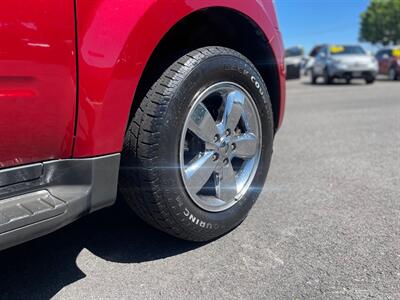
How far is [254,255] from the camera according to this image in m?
2.27

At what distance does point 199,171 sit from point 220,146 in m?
0.20

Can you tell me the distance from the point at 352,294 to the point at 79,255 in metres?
1.39

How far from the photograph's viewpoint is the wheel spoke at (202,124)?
2182 millimetres

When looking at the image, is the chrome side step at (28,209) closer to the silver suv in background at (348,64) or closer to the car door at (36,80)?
the car door at (36,80)

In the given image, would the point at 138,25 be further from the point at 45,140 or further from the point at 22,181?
the point at 22,181

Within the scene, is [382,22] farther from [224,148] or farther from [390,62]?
[224,148]

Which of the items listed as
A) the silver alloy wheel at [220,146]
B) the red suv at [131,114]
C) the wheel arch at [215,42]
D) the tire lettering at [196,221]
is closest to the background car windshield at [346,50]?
the wheel arch at [215,42]

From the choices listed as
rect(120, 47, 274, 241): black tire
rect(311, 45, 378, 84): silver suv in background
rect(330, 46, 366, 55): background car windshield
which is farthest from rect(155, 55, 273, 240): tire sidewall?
rect(330, 46, 366, 55): background car windshield

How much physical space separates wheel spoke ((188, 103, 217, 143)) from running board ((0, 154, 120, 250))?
1.56 feet

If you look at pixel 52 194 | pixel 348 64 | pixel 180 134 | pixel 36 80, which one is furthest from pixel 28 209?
pixel 348 64

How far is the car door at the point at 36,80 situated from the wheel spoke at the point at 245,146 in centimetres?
102

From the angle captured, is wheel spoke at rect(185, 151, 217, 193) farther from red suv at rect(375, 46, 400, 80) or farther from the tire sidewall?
red suv at rect(375, 46, 400, 80)

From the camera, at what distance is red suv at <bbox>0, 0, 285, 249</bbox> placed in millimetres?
1575

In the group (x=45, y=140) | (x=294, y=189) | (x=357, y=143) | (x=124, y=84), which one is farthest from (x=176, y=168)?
(x=357, y=143)
